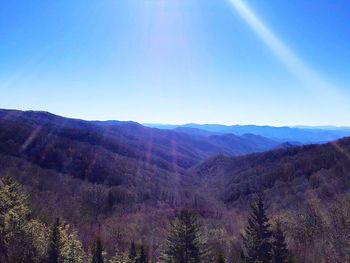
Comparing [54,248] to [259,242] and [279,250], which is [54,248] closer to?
[259,242]

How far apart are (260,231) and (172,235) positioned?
13457 mm

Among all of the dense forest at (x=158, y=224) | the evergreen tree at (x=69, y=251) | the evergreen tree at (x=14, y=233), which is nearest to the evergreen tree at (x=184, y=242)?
the dense forest at (x=158, y=224)

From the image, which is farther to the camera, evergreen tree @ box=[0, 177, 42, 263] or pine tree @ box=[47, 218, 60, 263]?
pine tree @ box=[47, 218, 60, 263]

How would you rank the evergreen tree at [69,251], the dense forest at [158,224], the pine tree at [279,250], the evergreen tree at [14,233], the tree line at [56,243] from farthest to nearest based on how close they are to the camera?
the pine tree at [279,250] < the dense forest at [158,224] < the evergreen tree at [69,251] < the tree line at [56,243] < the evergreen tree at [14,233]

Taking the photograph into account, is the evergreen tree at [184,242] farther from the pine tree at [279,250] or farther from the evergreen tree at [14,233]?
the evergreen tree at [14,233]

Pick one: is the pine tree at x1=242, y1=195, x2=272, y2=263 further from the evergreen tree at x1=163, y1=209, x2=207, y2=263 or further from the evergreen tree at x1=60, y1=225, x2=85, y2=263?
the evergreen tree at x1=60, y1=225, x2=85, y2=263

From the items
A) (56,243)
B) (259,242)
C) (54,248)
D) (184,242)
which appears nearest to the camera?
(54,248)

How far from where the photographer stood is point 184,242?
4744 centimetres

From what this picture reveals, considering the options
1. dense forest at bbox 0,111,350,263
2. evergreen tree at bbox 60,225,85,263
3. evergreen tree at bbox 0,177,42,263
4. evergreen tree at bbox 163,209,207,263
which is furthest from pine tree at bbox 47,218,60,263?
evergreen tree at bbox 163,209,207,263

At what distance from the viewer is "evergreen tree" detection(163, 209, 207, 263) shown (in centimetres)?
4722

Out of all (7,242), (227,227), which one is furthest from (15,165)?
(7,242)

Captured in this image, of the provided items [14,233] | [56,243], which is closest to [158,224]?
[56,243]

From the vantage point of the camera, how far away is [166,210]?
174m

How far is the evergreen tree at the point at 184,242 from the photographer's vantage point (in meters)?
47.2
